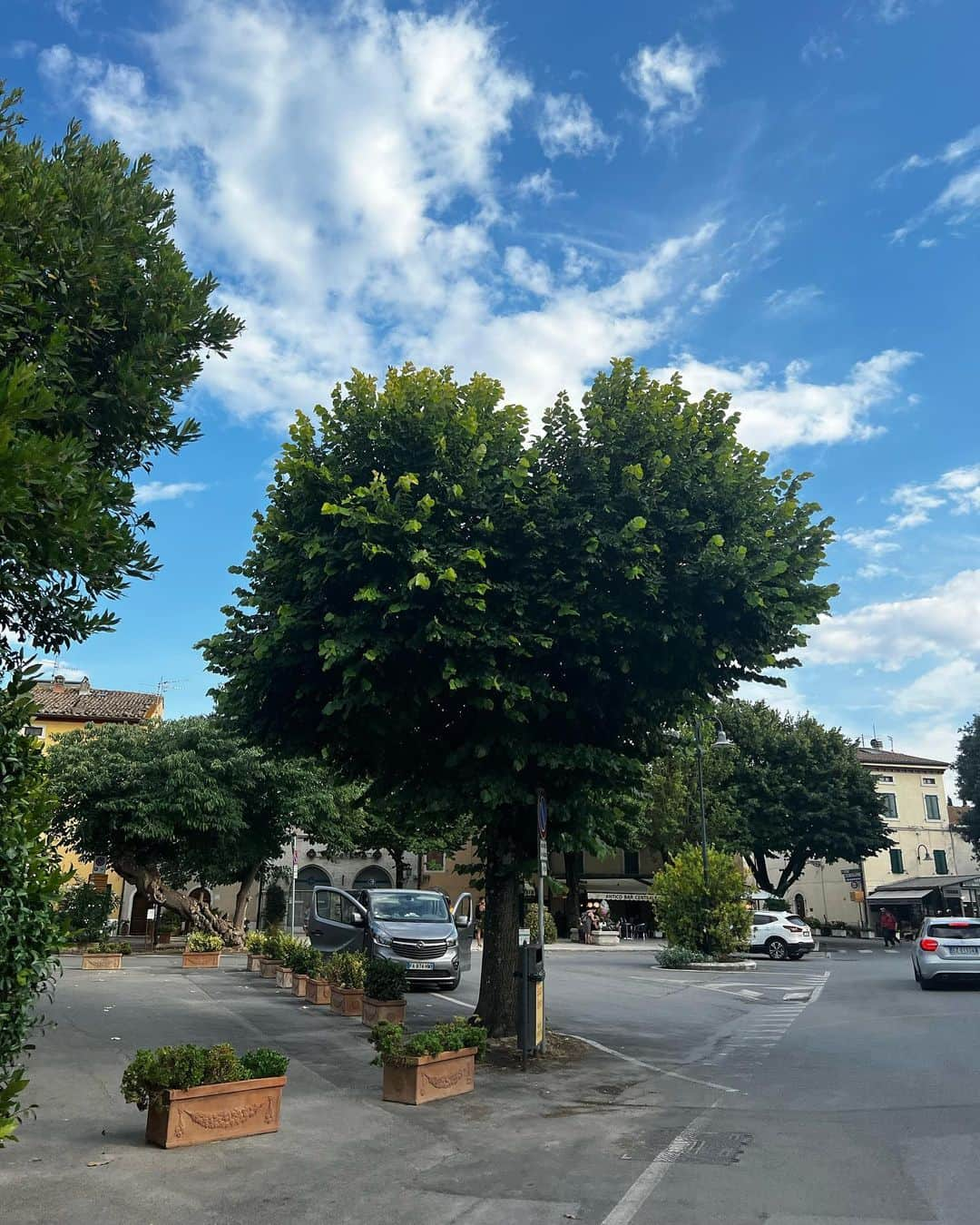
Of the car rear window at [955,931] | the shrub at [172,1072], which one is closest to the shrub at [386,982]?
the shrub at [172,1072]

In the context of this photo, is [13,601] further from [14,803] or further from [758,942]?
[758,942]

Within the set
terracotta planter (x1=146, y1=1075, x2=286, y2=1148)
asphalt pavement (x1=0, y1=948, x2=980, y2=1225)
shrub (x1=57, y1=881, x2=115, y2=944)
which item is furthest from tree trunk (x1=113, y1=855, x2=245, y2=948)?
terracotta planter (x1=146, y1=1075, x2=286, y2=1148)

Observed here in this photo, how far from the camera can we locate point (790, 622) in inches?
420

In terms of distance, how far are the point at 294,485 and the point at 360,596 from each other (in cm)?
204

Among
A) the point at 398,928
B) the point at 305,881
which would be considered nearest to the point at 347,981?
the point at 398,928

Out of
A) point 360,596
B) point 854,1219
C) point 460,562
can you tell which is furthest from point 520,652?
point 854,1219

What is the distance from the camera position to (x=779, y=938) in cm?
3266

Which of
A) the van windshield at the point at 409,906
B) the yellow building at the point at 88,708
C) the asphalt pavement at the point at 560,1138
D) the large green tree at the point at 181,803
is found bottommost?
the asphalt pavement at the point at 560,1138

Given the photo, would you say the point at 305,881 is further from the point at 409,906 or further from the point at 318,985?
the point at 318,985

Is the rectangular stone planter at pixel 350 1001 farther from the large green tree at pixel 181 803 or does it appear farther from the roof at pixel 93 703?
the roof at pixel 93 703

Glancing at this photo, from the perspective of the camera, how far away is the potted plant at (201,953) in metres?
24.8

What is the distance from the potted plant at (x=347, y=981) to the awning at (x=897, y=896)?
38875 millimetres

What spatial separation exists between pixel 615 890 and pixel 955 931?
34.7 meters

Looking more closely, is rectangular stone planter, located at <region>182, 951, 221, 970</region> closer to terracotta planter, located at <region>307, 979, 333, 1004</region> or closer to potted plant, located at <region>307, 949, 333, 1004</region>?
potted plant, located at <region>307, 949, 333, 1004</region>
